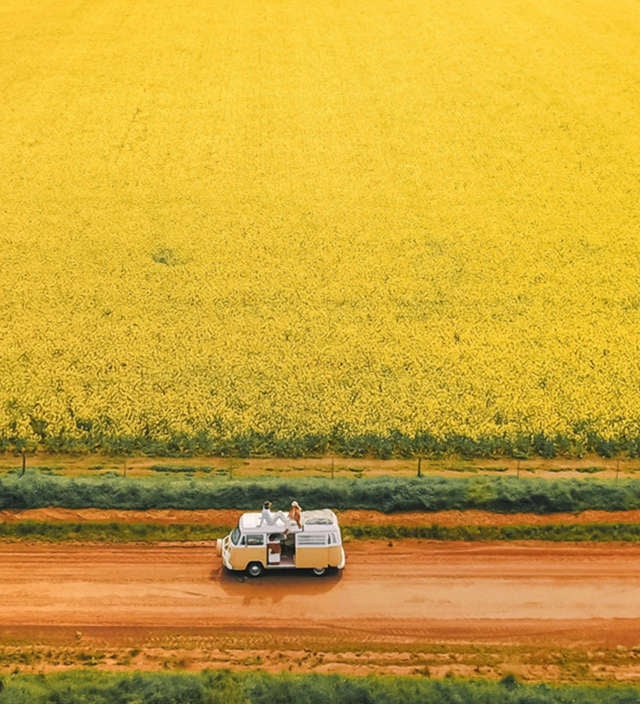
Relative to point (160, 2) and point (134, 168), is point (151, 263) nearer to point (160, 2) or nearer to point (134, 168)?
point (134, 168)

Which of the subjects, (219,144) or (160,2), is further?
(160,2)

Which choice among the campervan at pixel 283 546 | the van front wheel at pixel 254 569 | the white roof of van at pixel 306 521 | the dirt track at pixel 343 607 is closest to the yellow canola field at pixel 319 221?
the white roof of van at pixel 306 521

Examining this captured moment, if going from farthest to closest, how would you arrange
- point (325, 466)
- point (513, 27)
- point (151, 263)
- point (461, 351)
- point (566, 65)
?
1. point (513, 27)
2. point (566, 65)
3. point (151, 263)
4. point (461, 351)
5. point (325, 466)

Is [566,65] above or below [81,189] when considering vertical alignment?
above

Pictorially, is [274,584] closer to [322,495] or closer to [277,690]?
[322,495]

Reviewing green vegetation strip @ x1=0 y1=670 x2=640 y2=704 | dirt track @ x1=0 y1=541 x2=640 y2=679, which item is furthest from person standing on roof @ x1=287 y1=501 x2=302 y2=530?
green vegetation strip @ x1=0 y1=670 x2=640 y2=704

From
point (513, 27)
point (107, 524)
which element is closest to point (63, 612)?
point (107, 524)
